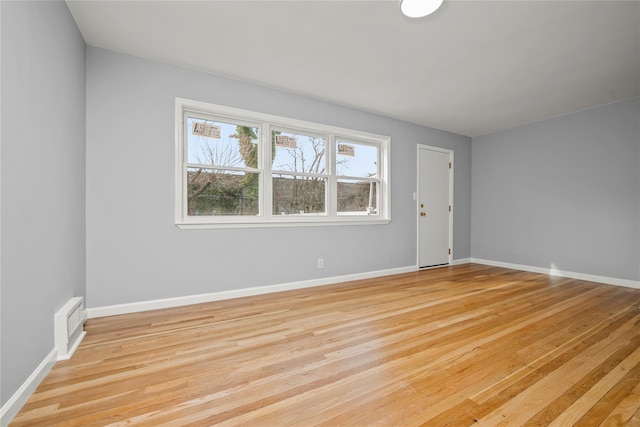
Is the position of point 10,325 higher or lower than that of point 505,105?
lower

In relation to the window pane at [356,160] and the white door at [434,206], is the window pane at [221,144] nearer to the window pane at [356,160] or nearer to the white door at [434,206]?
the window pane at [356,160]

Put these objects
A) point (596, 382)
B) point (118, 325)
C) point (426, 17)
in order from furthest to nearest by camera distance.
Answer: point (118, 325)
point (426, 17)
point (596, 382)

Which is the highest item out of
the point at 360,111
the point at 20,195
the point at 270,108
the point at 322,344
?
the point at 360,111

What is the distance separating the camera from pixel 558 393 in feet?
5.04

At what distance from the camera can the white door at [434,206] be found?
16.1 ft

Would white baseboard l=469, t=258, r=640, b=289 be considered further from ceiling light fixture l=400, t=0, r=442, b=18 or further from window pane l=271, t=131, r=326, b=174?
ceiling light fixture l=400, t=0, r=442, b=18

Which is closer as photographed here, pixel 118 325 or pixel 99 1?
pixel 99 1

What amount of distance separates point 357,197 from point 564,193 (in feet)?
10.7

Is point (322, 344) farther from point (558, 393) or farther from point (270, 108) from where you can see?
point (270, 108)

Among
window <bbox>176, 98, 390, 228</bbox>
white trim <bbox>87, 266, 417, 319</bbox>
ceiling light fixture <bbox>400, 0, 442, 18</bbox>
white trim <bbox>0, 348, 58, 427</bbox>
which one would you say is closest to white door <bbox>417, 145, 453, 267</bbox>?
window <bbox>176, 98, 390, 228</bbox>

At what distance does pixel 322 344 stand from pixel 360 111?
3345 mm

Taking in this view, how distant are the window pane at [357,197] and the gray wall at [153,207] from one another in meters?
0.71

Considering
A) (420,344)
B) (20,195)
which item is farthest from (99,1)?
(420,344)

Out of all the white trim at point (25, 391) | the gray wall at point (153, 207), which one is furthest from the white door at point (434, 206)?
the white trim at point (25, 391)
